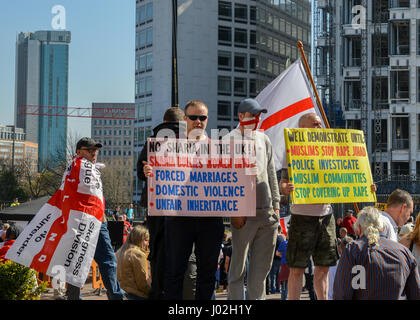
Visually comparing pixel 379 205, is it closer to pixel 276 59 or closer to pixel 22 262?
pixel 22 262

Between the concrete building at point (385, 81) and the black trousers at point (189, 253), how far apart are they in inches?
1612

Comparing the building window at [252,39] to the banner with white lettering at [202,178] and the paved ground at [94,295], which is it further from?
the banner with white lettering at [202,178]

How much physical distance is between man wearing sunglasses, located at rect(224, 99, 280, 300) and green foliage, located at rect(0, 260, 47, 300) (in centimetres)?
219

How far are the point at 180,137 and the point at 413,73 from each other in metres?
45.6

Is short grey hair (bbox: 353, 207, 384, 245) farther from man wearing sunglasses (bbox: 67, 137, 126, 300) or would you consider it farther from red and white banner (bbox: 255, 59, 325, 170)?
red and white banner (bbox: 255, 59, 325, 170)

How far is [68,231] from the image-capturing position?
25.4 feet

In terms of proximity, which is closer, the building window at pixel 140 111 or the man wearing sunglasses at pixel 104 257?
the man wearing sunglasses at pixel 104 257

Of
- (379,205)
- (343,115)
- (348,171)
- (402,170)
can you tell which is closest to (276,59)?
(343,115)

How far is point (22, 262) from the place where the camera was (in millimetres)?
7480

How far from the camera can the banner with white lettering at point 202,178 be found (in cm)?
663

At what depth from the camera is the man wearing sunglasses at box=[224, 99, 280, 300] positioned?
6727 millimetres

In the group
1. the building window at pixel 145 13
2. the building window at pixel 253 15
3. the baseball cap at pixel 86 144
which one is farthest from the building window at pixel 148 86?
the baseball cap at pixel 86 144

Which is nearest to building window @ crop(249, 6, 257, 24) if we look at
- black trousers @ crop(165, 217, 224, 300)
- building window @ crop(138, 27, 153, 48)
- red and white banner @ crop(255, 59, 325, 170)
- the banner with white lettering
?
building window @ crop(138, 27, 153, 48)

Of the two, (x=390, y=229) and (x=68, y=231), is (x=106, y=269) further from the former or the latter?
(x=390, y=229)
